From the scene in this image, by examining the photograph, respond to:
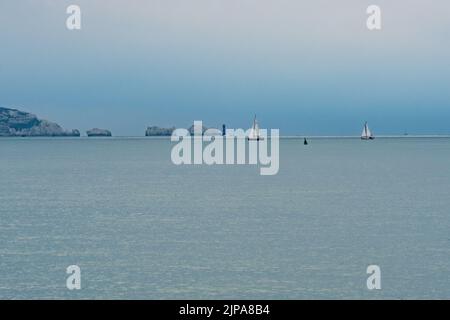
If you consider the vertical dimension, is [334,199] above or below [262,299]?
above

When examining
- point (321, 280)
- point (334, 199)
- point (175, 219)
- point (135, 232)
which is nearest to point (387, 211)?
point (334, 199)

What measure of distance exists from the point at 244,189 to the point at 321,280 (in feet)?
152

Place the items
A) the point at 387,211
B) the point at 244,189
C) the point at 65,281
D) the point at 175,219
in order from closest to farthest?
the point at 65,281 → the point at 175,219 → the point at 387,211 → the point at 244,189

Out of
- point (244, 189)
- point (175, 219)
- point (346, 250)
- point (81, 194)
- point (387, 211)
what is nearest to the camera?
point (346, 250)

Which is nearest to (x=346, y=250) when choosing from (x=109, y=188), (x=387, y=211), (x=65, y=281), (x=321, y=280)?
(x=321, y=280)

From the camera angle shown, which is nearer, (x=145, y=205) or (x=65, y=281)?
(x=65, y=281)

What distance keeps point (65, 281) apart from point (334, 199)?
38010 mm

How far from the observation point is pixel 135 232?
45.1 m

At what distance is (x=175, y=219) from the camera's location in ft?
169
